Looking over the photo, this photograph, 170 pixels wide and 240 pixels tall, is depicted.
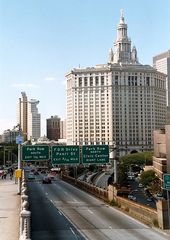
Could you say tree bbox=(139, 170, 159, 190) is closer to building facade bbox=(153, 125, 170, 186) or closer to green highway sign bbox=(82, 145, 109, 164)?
building facade bbox=(153, 125, 170, 186)

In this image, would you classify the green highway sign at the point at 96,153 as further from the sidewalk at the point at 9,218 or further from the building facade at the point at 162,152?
the building facade at the point at 162,152

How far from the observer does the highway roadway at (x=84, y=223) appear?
29.1 meters

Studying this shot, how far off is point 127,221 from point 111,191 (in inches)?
536

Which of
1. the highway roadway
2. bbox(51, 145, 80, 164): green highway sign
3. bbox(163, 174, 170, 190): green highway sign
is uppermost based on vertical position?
bbox(51, 145, 80, 164): green highway sign

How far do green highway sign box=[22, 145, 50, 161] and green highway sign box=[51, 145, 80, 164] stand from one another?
0.99m

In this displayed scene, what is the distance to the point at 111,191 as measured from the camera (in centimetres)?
4928

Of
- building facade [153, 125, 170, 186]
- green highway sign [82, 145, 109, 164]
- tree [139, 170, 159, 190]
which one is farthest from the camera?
tree [139, 170, 159, 190]

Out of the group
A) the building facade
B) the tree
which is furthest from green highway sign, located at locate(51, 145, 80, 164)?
the tree

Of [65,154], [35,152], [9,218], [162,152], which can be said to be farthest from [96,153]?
[162,152]

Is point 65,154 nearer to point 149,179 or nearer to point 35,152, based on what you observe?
point 35,152

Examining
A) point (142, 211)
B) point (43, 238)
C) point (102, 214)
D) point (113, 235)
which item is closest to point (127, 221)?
point (142, 211)

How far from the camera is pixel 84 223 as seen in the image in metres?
34.2

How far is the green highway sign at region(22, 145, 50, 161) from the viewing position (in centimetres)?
5712

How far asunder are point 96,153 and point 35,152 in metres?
7.29
